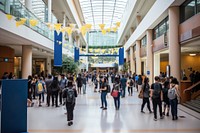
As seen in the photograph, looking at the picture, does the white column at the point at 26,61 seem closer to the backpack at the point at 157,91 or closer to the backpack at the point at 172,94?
the backpack at the point at 157,91

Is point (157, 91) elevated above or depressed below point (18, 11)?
below

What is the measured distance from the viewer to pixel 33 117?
9.17 meters

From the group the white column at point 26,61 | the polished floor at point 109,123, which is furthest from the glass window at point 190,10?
the white column at point 26,61

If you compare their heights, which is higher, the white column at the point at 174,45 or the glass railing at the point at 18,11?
the glass railing at the point at 18,11

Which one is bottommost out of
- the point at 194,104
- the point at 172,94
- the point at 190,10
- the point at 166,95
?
the point at 194,104

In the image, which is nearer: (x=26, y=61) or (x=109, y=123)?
(x=109, y=123)

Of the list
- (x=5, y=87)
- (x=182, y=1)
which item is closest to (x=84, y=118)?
(x=5, y=87)

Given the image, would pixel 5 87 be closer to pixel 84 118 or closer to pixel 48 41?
pixel 84 118

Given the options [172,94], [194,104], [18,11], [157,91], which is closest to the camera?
[172,94]

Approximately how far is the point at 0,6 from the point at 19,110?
20.6 ft

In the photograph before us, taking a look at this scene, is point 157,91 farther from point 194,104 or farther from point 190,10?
point 190,10

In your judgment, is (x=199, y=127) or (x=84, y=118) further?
(x=84, y=118)

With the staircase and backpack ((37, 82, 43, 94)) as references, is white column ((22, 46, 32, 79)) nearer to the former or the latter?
backpack ((37, 82, 43, 94))

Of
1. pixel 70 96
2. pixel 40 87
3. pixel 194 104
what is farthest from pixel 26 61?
pixel 194 104
